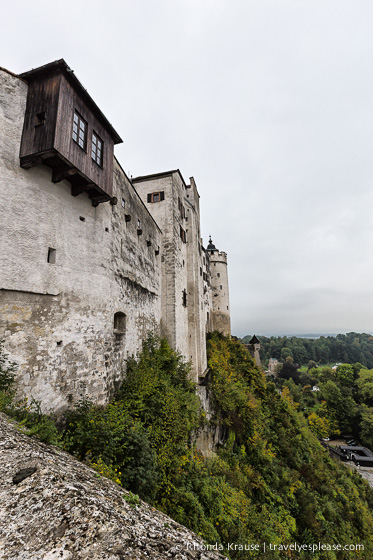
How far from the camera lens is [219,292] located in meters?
32.4

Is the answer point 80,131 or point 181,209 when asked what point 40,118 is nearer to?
point 80,131

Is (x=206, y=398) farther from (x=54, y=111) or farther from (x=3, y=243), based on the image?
(x=54, y=111)

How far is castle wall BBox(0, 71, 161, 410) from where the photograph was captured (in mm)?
5312

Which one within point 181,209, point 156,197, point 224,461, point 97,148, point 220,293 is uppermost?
point 181,209

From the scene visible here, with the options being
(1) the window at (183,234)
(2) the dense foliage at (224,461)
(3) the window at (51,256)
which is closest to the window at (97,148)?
Answer: (3) the window at (51,256)

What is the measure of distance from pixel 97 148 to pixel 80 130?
793mm

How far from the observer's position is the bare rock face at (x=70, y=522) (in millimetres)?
1750

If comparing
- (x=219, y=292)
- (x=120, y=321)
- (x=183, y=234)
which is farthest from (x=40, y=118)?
(x=219, y=292)

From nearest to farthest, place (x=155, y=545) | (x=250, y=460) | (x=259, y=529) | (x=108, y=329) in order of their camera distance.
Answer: (x=155, y=545) < (x=108, y=329) < (x=259, y=529) < (x=250, y=460)

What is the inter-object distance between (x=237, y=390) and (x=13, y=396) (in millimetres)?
15701

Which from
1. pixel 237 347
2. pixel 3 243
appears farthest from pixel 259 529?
pixel 237 347

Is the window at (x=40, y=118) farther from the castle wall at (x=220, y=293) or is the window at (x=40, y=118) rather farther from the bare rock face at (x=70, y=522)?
the castle wall at (x=220, y=293)

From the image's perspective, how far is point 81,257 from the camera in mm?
7242

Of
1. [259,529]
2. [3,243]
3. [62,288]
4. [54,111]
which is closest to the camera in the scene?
[3,243]
